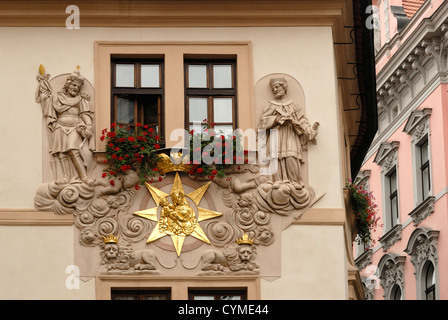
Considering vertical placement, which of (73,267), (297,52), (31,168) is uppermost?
(297,52)

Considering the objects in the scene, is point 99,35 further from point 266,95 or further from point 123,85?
point 266,95

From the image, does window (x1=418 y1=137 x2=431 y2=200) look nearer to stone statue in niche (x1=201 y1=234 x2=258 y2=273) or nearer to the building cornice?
the building cornice

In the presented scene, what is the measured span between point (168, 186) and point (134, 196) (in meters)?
0.63

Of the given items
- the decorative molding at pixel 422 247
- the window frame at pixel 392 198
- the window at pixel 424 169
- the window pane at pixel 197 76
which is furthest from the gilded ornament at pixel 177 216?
the window frame at pixel 392 198

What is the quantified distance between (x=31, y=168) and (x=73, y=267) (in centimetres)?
203

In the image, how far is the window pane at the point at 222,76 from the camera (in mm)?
28312

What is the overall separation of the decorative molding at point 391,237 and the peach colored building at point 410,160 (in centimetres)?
3

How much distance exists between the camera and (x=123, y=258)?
26.8 metres

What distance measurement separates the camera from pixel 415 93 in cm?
4850

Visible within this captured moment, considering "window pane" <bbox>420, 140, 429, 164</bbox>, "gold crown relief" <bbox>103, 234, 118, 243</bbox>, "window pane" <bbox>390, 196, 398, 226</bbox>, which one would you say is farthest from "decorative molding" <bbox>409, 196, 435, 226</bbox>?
"gold crown relief" <bbox>103, 234, 118, 243</bbox>

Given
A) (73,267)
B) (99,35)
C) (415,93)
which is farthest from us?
(415,93)

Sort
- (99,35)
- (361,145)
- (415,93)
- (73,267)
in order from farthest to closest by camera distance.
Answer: (415,93)
(361,145)
(99,35)
(73,267)

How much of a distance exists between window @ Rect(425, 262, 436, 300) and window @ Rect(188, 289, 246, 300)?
1957 cm

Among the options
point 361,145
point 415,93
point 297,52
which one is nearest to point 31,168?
point 297,52
